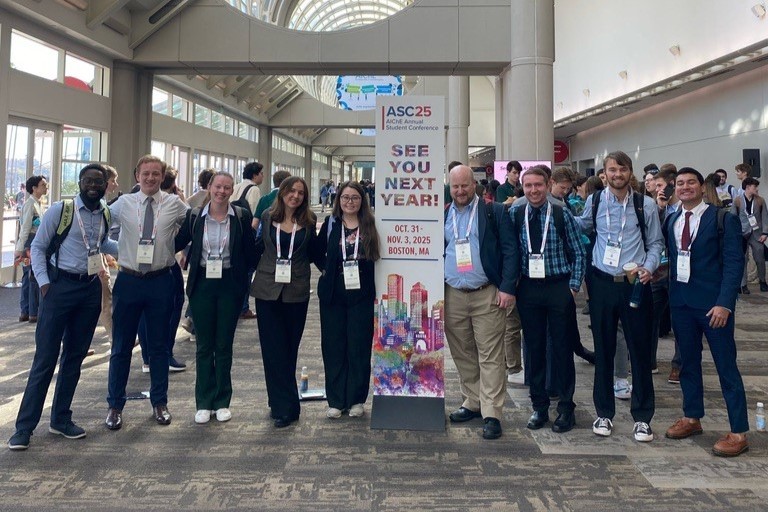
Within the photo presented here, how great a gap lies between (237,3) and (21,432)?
637 inches

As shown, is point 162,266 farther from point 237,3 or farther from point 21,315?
point 237,3

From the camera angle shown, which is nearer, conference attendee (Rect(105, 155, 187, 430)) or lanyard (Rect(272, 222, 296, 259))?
conference attendee (Rect(105, 155, 187, 430))

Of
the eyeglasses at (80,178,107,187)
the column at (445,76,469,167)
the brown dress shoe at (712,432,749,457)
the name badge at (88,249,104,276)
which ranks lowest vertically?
the brown dress shoe at (712,432,749,457)

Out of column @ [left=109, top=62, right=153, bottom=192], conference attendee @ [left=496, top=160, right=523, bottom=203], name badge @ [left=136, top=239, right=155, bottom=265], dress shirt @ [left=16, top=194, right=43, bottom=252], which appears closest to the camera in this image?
name badge @ [left=136, top=239, right=155, bottom=265]

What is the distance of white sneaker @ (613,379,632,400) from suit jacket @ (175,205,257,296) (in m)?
3.09

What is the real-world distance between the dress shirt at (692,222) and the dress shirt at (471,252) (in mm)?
1254

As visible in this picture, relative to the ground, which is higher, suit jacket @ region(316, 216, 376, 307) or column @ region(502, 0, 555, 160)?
column @ region(502, 0, 555, 160)

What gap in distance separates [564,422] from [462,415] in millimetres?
696

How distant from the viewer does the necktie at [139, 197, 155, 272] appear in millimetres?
3707

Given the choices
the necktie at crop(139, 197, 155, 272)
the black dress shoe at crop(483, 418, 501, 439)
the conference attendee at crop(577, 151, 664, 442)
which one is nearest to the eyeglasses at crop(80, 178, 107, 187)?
the necktie at crop(139, 197, 155, 272)

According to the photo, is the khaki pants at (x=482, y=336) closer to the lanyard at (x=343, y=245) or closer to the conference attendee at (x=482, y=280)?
the conference attendee at (x=482, y=280)

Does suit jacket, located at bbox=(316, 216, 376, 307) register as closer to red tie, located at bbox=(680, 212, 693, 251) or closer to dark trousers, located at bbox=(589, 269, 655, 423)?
dark trousers, located at bbox=(589, 269, 655, 423)

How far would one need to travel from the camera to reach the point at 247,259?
395 centimetres

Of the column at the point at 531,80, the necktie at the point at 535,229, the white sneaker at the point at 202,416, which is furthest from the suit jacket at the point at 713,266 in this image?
the column at the point at 531,80
